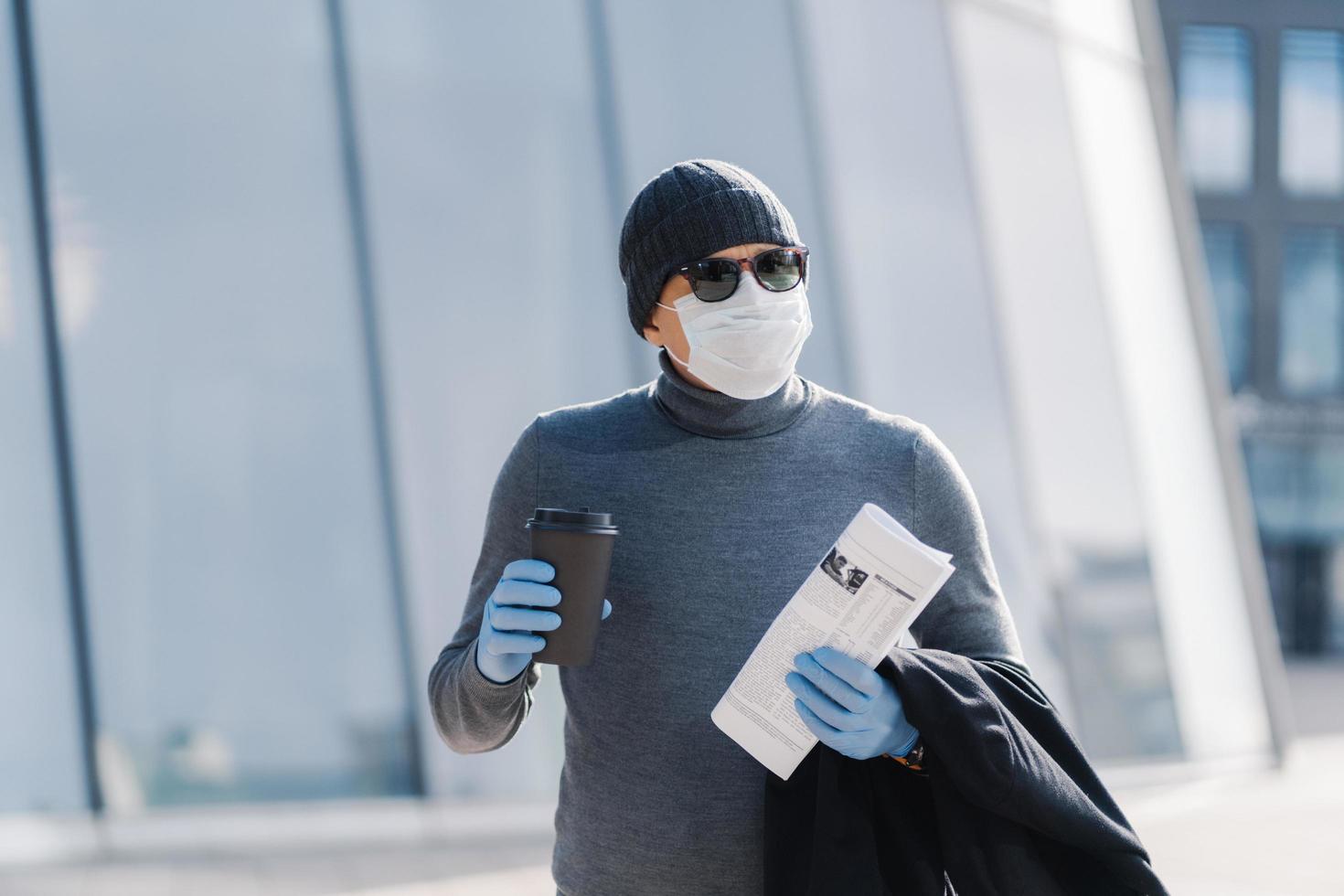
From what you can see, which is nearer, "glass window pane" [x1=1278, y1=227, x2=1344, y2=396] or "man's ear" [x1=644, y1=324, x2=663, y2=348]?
"man's ear" [x1=644, y1=324, x2=663, y2=348]

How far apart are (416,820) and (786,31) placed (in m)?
4.37

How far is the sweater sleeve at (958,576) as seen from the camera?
1594 mm

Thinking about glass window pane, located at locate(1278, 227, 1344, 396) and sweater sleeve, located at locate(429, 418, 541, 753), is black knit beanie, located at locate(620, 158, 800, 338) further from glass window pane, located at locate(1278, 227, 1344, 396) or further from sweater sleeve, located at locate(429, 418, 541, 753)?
glass window pane, located at locate(1278, 227, 1344, 396)

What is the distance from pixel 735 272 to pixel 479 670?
2.03 ft

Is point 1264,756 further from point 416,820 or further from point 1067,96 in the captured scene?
point 416,820

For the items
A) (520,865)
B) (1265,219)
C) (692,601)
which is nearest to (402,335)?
(520,865)

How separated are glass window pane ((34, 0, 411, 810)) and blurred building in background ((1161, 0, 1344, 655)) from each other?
48.2 feet

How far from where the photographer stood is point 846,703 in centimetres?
139

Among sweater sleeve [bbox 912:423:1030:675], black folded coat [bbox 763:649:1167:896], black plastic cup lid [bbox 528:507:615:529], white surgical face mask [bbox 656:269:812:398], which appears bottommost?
black folded coat [bbox 763:649:1167:896]

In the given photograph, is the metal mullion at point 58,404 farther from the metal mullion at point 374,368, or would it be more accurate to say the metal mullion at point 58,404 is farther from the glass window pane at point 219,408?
the metal mullion at point 374,368

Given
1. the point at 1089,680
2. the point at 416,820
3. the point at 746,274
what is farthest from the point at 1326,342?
the point at 746,274

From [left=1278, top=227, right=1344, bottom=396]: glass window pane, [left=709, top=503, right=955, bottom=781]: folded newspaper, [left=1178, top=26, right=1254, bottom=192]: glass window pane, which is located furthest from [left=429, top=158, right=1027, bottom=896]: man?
[left=1278, top=227, right=1344, bottom=396]: glass window pane

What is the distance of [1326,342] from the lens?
1747cm

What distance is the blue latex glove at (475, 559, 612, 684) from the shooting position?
1442mm
